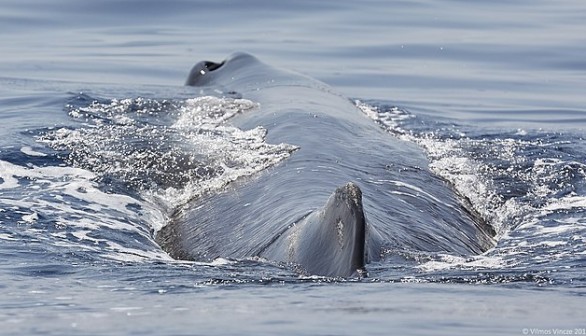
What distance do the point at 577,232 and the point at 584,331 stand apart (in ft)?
10.2

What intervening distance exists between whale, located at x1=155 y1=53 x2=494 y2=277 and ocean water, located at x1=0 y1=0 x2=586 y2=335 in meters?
0.15

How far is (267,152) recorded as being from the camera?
938 cm

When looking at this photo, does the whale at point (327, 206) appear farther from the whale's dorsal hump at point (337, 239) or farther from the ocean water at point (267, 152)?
the ocean water at point (267, 152)

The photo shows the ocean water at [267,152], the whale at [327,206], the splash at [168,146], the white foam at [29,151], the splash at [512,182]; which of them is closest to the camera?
the ocean water at [267,152]

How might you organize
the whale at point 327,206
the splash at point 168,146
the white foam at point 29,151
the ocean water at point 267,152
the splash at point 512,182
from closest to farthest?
the ocean water at point 267,152 < the whale at point 327,206 < the splash at point 512,182 < the splash at point 168,146 < the white foam at point 29,151

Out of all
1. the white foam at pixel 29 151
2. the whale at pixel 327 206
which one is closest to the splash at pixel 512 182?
the whale at pixel 327 206

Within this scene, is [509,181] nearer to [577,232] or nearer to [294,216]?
[577,232]

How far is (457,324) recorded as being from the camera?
4.82m

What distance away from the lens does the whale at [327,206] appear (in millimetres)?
6070

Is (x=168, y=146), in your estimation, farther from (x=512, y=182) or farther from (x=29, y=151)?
(x=512, y=182)

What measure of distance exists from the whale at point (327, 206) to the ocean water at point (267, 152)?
0.15 meters

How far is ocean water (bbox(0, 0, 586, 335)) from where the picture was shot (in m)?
5.28

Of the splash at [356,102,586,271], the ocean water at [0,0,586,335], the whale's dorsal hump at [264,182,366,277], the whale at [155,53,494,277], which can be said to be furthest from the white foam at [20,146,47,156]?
the whale's dorsal hump at [264,182,366,277]

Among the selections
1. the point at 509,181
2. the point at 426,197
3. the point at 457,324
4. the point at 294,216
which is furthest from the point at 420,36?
the point at 457,324
